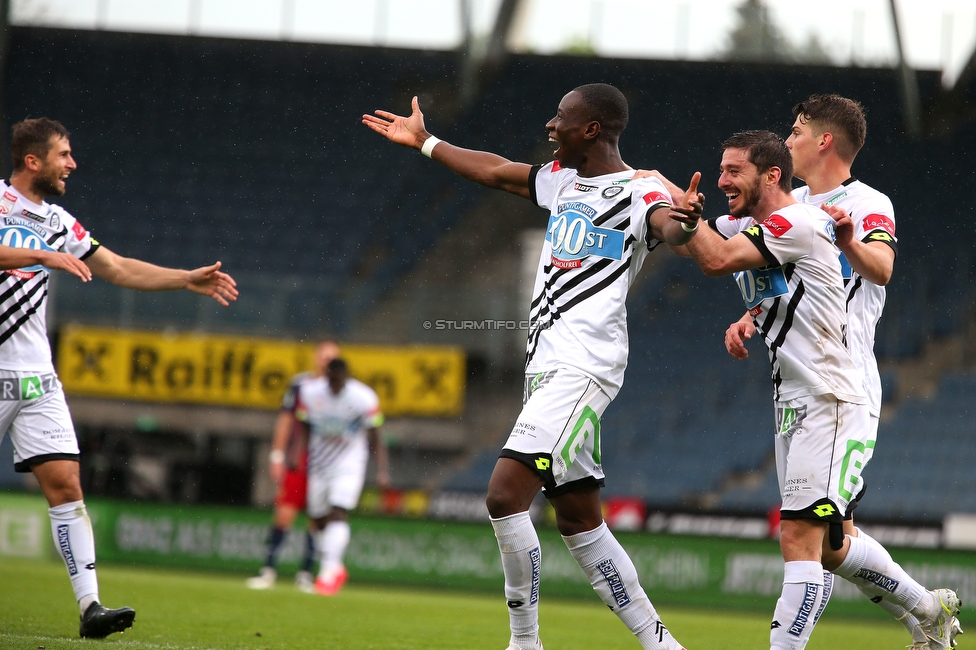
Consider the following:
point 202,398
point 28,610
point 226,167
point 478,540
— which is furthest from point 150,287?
point 226,167

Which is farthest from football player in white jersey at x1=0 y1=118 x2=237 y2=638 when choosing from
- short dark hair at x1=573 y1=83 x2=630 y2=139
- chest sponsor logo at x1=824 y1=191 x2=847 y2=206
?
chest sponsor logo at x1=824 y1=191 x2=847 y2=206

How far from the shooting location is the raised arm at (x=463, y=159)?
4.90 metres

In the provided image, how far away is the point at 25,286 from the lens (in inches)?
208

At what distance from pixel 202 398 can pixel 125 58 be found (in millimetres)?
7231

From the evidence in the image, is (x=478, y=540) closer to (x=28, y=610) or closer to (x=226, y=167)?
(x=28, y=610)

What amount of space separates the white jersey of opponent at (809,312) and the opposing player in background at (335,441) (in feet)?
20.2

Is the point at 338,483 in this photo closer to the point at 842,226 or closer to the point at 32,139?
the point at 32,139

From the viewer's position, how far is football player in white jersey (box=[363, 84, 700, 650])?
437 cm

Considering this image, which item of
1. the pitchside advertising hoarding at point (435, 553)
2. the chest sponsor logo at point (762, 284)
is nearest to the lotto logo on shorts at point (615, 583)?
the chest sponsor logo at point (762, 284)

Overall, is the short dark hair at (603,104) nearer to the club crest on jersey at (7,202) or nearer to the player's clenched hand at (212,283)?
the player's clenched hand at (212,283)

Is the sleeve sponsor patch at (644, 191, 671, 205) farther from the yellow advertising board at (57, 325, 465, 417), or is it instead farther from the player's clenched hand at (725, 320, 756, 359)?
the yellow advertising board at (57, 325, 465, 417)

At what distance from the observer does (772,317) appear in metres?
4.52

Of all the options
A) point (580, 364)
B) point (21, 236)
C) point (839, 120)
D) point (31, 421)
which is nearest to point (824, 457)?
point (580, 364)

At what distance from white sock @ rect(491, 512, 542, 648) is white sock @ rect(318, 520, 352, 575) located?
5.46m
